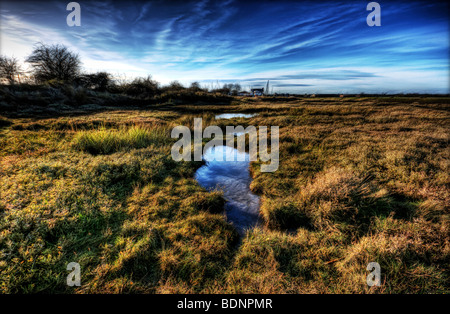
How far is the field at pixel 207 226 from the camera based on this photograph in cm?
269

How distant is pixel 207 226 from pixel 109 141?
6942mm

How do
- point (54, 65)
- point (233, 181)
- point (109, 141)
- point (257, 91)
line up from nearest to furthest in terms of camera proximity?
point (233, 181), point (109, 141), point (54, 65), point (257, 91)

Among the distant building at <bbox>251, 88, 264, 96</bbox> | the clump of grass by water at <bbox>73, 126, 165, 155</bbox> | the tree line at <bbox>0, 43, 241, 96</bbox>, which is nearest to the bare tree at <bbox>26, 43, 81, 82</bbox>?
the tree line at <bbox>0, 43, 241, 96</bbox>

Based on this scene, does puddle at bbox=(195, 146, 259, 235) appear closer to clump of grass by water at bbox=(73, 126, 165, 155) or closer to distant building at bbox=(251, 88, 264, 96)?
clump of grass by water at bbox=(73, 126, 165, 155)

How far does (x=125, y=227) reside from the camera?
12.2ft

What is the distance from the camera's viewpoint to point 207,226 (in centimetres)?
409

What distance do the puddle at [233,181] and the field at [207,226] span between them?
369 mm

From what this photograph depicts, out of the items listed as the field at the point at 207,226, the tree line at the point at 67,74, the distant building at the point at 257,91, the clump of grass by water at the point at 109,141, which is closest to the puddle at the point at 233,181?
the field at the point at 207,226

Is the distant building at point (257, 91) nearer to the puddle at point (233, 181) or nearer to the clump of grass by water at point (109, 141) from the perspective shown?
the puddle at point (233, 181)

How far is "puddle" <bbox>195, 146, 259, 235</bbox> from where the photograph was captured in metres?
4.82

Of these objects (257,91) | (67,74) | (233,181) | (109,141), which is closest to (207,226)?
(233,181)

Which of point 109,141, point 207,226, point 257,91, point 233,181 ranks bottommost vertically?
point 207,226

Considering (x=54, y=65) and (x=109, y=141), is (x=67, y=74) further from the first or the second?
(x=109, y=141)

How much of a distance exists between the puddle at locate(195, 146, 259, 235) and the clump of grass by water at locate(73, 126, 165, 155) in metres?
3.57
